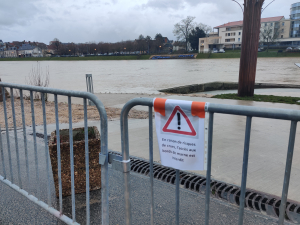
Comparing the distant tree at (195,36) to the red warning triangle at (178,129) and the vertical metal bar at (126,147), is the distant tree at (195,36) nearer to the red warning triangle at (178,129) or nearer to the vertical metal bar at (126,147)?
the vertical metal bar at (126,147)

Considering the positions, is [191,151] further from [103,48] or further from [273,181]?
[103,48]

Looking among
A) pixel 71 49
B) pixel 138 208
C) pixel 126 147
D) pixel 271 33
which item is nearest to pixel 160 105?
pixel 126 147

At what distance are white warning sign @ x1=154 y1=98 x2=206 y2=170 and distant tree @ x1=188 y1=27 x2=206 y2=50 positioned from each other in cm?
11284

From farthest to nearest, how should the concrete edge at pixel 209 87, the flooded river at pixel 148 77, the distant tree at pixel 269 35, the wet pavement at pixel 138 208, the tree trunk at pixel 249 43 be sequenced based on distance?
the distant tree at pixel 269 35 < the flooded river at pixel 148 77 < the concrete edge at pixel 209 87 < the tree trunk at pixel 249 43 < the wet pavement at pixel 138 208

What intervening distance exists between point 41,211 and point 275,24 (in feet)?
383

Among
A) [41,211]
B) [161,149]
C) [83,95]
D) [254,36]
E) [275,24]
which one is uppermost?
[275,24]

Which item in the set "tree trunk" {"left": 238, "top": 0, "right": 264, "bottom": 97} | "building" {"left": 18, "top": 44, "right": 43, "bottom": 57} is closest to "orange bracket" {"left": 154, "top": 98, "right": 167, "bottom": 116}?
"tree trunk" {"left": 238, "top": 0, "right": 264, "bottom": 97}

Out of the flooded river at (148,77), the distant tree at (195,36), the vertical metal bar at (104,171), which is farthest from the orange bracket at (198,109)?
the distant tree at (195,36)

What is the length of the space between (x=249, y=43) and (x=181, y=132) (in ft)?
31.8

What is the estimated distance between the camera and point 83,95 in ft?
7.30

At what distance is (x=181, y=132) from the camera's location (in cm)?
179

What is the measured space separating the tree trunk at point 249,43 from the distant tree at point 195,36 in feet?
339

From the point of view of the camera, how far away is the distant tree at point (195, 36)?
4318 inches

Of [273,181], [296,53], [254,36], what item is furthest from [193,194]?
[296,53]
